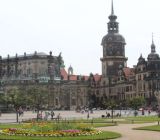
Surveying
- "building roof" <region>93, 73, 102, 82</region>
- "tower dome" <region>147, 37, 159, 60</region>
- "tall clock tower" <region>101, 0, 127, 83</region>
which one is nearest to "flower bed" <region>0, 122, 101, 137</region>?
"tower dome" <region>147, 37, 159, 60</region>

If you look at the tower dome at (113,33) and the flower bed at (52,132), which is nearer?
the flower bed at (52,132)

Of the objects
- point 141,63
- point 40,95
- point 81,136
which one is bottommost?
point 81,136

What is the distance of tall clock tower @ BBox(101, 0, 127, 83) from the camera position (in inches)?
5930

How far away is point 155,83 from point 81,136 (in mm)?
102261

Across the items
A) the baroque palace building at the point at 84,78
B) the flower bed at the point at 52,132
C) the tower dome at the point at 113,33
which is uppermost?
the tower dome at the point at 113,33

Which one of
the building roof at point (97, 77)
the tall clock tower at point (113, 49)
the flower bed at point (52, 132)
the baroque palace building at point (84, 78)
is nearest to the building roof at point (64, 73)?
the baroque palace building at point (84, 78)

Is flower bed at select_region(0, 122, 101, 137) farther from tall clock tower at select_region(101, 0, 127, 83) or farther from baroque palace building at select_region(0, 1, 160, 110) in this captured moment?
tall clock tower at select_region(101, 0, 127, 83)

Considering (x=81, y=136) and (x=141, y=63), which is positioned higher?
(x=141, y=63)

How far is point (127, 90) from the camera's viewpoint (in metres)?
147

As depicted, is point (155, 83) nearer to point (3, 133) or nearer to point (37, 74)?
point (37, 74)

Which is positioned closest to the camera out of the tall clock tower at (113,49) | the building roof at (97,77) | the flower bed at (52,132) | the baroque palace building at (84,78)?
the flower bed at (52,132)

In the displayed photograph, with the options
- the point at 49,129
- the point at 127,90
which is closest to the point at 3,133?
the point at 49,129

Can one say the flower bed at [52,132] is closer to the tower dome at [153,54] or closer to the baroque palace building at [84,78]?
the baroque palace building at [84,78]

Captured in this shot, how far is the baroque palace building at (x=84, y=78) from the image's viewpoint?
142625 mm
